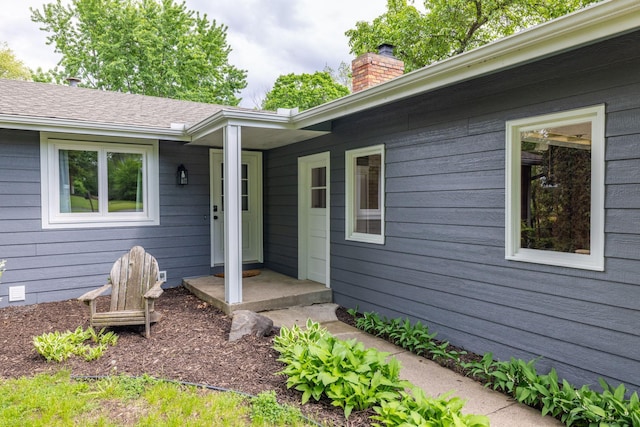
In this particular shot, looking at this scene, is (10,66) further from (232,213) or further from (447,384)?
(447,384)

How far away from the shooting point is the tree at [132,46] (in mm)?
17953

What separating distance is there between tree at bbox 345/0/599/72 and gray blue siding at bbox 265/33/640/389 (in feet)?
33.7

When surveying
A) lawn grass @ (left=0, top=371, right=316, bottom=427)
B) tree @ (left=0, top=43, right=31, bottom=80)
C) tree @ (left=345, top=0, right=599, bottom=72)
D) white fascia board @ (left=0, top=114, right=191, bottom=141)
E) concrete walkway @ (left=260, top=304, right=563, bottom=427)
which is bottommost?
concrete walkway @ (left=260, top=304, right=563, bottom=427)

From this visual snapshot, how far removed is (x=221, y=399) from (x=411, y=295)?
2.35 m

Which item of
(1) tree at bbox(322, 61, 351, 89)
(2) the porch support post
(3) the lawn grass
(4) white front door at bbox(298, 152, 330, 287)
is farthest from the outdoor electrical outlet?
(1) tree at bbox(322, 61, 351, 89)

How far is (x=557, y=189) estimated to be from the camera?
3.21 meters

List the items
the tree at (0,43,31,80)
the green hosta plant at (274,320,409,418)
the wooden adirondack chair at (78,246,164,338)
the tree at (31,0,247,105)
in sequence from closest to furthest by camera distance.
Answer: the green hosta plant at (274,320,409,418), the wooden adirondack chair at (78,246,164,338), the tree at (31,0,247,105), the tree at (0,43,31,80)

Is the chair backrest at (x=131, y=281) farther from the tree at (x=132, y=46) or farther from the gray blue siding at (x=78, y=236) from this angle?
the tree at (x=132, y=46)

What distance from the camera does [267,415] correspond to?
8.50ft

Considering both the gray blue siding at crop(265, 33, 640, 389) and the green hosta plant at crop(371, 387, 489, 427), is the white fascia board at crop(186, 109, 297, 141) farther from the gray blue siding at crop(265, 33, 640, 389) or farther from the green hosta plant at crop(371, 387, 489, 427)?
the green hosta plant at crop(371, 387, 489, 427)

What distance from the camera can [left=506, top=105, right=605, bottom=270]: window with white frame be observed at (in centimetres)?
291

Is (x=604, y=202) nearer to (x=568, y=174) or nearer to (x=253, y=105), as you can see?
(x=568, y=174)

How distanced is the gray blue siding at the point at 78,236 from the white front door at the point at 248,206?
0.64 feet

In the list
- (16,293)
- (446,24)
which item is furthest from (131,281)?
(446,24)
